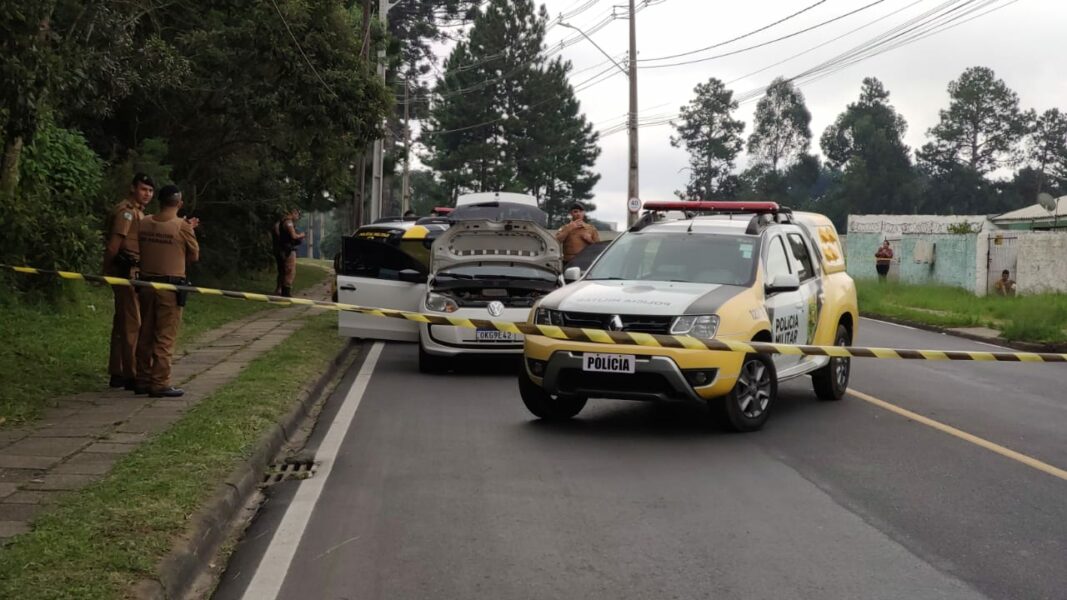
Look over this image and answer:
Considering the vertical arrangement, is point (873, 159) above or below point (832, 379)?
above

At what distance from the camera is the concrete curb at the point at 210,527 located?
4.96 m

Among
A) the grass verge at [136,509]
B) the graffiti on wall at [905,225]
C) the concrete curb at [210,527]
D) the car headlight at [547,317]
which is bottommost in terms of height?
the concrete curb at [210,527]

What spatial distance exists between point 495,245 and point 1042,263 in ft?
67.3

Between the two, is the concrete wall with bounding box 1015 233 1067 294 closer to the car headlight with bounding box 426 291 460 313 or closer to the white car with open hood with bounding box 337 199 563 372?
the white car with open hood with bounding box 337 199 563 372

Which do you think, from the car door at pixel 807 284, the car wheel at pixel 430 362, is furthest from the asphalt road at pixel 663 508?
the car wheel at pixel 430 362

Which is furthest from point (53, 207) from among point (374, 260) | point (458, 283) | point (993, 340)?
point (993, 340)

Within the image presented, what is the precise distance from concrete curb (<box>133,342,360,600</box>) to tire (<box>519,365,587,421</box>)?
73.9 inches

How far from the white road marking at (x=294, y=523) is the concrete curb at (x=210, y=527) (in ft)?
0.89

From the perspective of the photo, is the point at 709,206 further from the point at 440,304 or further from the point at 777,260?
the point at 440,304

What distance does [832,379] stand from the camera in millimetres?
11031

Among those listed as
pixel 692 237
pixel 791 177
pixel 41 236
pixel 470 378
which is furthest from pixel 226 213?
pixel 791 177

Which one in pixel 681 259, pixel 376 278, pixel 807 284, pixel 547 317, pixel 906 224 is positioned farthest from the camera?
pixel 906 224

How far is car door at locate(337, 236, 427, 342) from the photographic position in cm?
1418

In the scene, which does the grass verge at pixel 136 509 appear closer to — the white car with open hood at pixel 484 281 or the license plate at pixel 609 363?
the license plate at pixel 609 363
